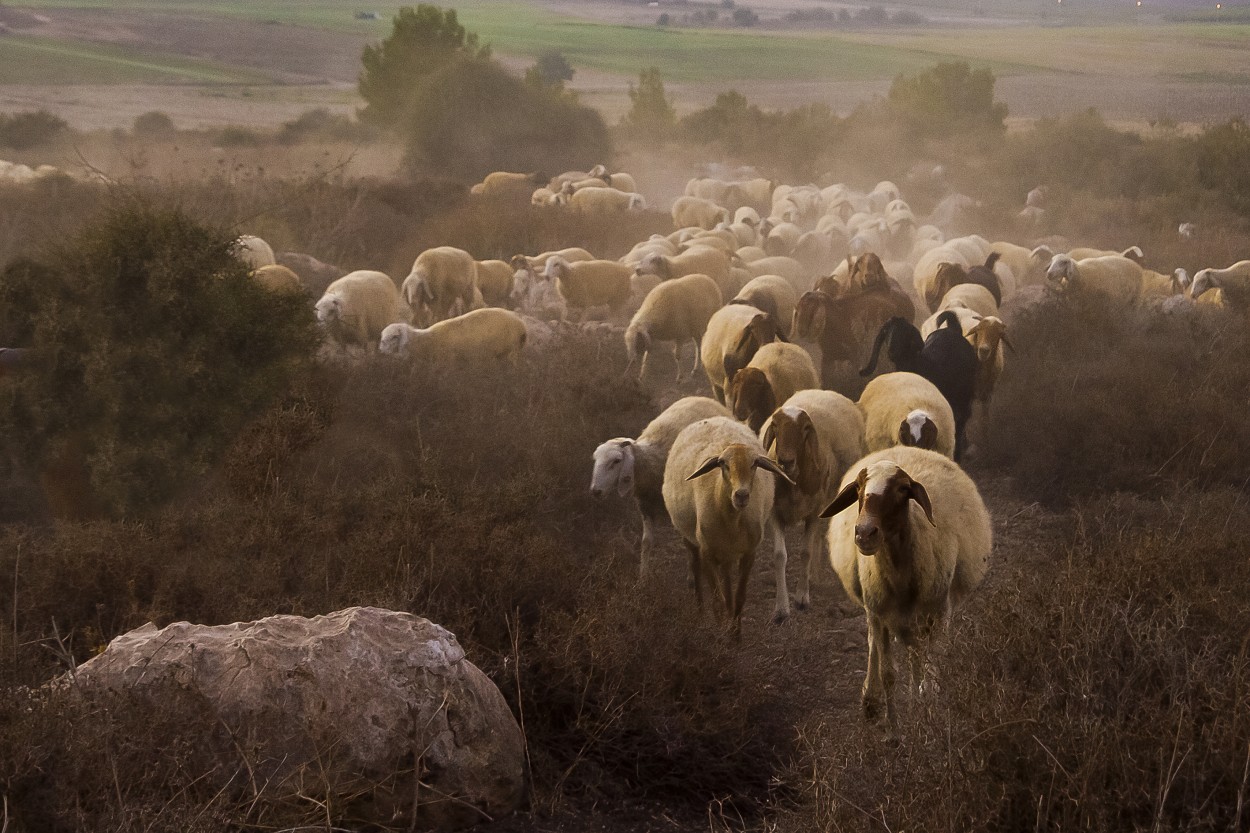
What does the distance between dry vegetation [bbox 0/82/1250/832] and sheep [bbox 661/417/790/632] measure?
1.36 ft

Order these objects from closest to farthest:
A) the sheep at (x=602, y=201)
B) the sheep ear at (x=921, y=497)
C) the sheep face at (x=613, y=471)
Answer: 1. the sheep ear at (x=921, y=497)
2. the sheep face at (x=613, y=471)
3. the sheep at (x=602, y=201)

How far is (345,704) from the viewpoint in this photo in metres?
5.09

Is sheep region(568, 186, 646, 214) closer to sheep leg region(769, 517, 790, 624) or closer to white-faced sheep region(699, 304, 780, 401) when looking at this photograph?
white-faced sheep region(699, 304, 780, 401)

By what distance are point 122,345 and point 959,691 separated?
7.05 meters

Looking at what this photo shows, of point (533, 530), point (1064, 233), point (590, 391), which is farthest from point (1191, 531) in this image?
point (1064, 233)

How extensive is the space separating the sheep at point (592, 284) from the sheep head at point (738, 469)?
398 inches

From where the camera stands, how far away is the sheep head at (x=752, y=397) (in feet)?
33.6

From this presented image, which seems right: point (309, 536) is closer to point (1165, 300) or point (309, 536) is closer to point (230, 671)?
point (230, 671)

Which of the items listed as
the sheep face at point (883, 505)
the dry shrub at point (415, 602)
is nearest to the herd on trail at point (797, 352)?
the sheep face at point (883, 505)

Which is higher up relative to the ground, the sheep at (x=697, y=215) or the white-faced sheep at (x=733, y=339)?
the white-faced sheep at (x=733, y=339)

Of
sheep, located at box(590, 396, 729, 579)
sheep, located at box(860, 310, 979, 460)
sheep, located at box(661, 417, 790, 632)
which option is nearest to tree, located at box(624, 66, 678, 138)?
sheep, located at box(860, 310, 979, 460)

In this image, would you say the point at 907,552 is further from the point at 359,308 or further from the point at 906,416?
the point at 359,308

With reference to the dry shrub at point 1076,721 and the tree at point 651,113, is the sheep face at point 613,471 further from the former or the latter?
the tree at point 651,113

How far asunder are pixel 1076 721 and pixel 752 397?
20.6ft
